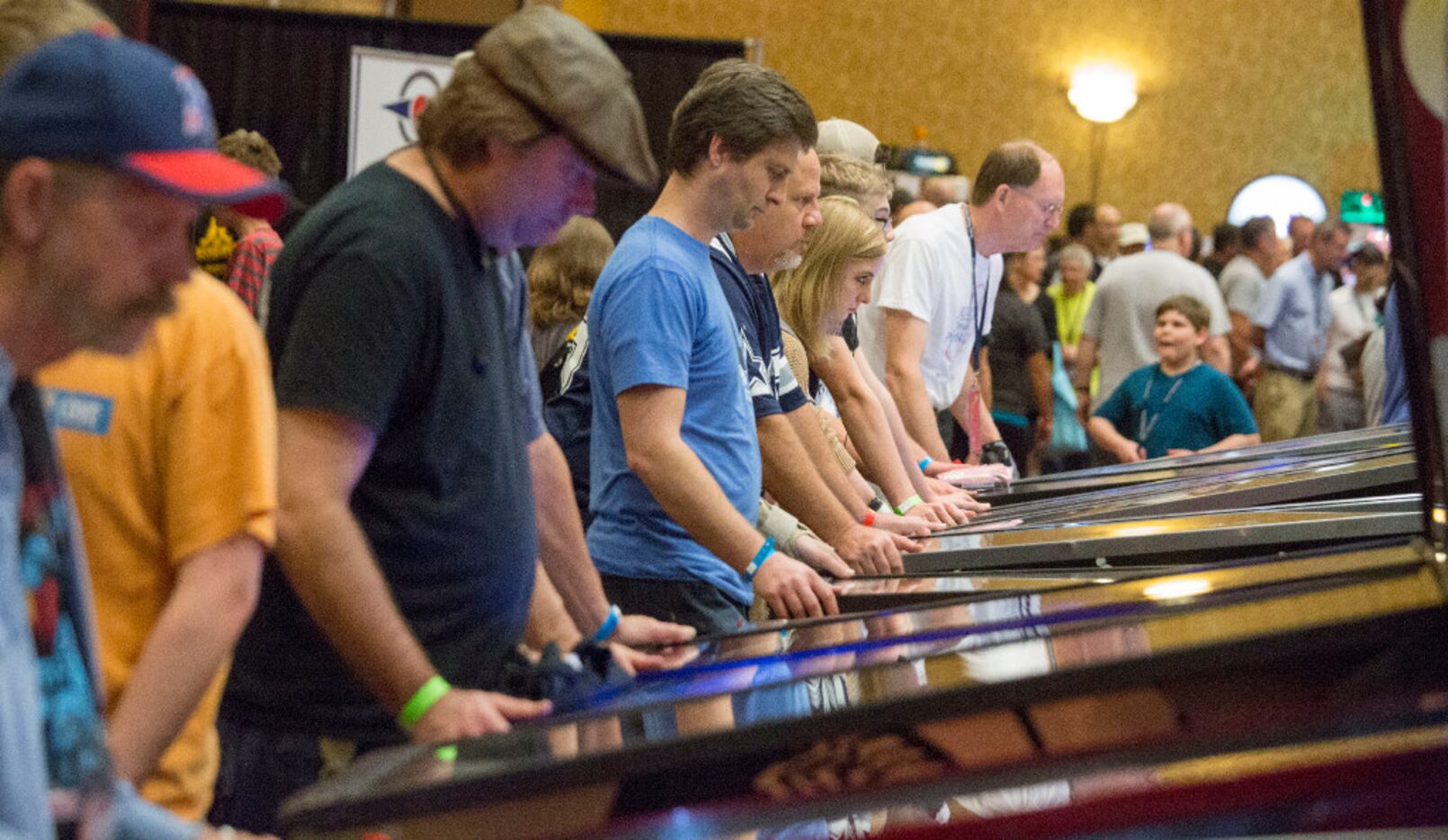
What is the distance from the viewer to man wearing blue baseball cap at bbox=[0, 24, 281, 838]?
3.33ft

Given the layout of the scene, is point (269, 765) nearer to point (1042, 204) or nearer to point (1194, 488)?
point (1194, 488)

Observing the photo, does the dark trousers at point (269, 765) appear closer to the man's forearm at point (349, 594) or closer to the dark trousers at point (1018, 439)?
the man's forearm at point (349, 594)

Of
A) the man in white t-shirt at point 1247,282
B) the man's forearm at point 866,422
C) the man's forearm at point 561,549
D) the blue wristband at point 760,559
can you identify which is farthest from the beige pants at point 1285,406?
the man's forearm at point 561,549

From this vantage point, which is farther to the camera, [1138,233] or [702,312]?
[1138,233]

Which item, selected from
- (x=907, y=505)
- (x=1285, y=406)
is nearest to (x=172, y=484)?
(x=907, y=505)

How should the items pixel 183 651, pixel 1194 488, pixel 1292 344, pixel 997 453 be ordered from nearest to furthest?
pixel 183 651, pixel 1194 488, pixel 997 453, pixel 1292 344

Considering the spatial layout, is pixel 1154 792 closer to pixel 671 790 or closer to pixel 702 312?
pixel 671 790

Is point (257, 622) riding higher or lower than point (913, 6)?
lower

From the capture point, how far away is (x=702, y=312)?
250 centimetres

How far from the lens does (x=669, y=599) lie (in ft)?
8.48

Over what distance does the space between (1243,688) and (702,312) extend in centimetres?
145

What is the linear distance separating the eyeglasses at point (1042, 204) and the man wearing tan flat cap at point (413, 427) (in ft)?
11.8

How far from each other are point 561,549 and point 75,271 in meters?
1.04

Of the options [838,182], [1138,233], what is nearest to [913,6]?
[1138,233]
